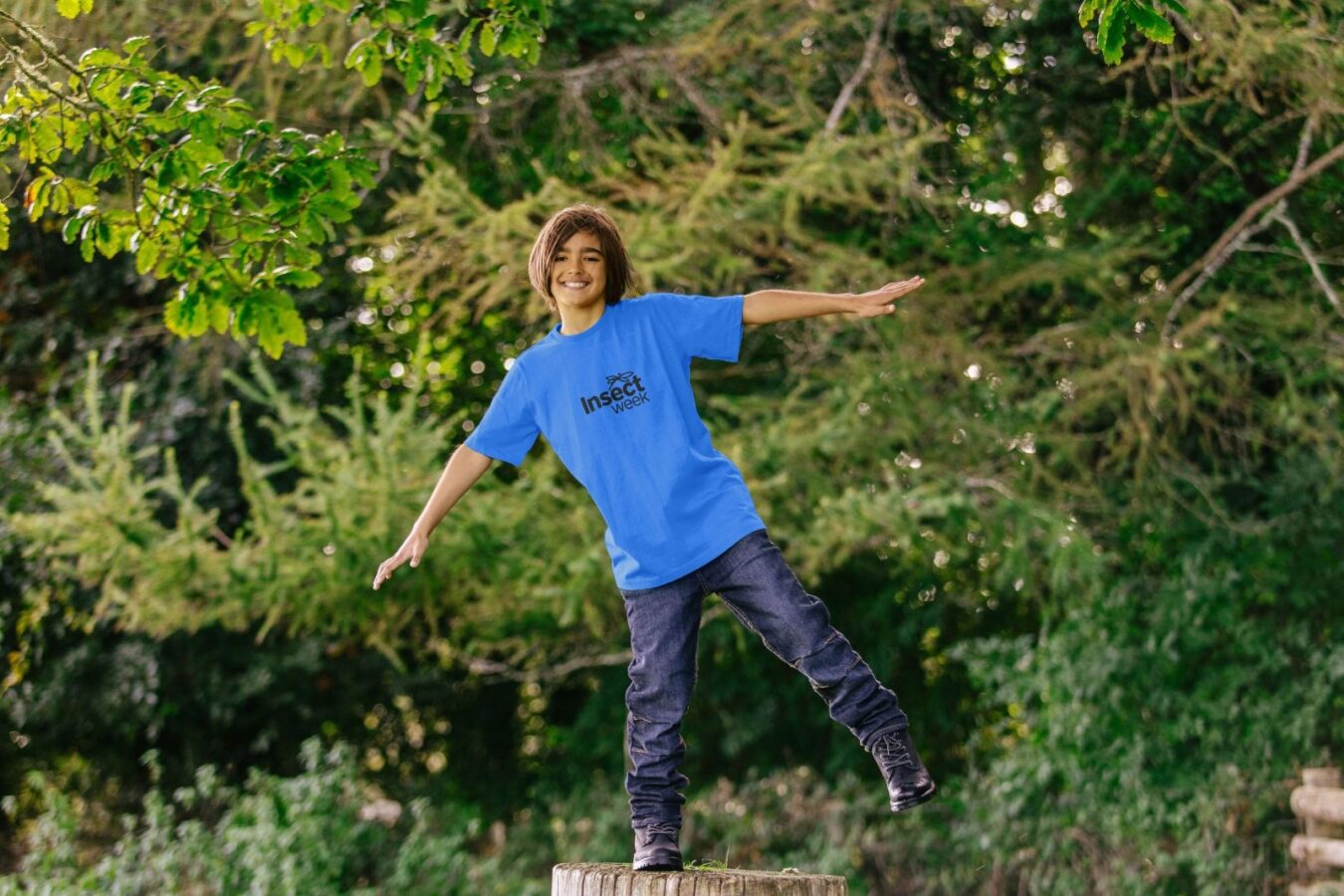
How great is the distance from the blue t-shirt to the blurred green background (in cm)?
337

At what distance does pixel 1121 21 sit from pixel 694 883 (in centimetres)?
219

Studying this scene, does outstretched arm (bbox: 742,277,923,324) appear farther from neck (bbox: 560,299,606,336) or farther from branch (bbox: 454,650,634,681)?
branch (bbox: 454,650,634,681)

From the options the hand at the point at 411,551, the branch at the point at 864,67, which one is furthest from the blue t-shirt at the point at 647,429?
the branch at the point at 864,67

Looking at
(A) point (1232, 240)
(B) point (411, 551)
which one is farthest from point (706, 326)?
(A) point (1232, 240)

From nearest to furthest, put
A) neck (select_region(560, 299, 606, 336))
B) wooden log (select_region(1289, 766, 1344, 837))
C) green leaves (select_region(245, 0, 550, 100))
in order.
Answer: neck (select_region(560, 299, 606, 336))
green leaves (select_region(245, 0, 550, 100))
wooden log (select_region(1289, 766, 1344, 837))

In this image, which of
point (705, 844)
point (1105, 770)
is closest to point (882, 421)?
point (1105, 770)

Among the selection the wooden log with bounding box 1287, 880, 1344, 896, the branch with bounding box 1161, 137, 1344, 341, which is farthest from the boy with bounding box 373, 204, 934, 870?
the branch with bounding box 1161, 137, 1344, 341

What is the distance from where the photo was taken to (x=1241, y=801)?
788cm

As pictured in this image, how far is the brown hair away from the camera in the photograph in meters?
3.39

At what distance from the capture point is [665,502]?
3.31 meters

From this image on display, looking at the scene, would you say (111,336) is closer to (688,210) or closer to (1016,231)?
(688,210)

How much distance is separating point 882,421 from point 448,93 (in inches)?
125

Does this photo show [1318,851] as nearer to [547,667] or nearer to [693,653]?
[547,667]

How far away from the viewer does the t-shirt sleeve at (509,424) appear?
11.5 ft
